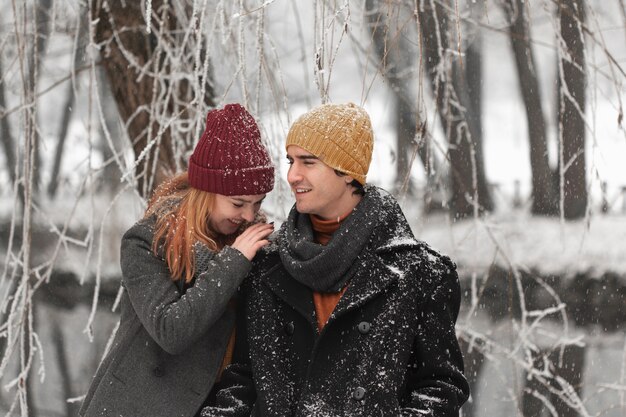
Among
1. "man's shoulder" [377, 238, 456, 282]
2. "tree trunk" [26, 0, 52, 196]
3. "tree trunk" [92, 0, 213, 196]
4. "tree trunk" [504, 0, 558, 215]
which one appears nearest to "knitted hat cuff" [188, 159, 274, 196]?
"man's shoulder" [377, 238, 456, 282]

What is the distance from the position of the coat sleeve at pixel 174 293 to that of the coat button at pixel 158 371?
0.41ft

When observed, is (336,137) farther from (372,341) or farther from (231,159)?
(372,341)

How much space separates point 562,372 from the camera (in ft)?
16.0

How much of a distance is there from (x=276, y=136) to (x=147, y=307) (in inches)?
48.6

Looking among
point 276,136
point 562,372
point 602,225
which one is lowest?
point 562,372

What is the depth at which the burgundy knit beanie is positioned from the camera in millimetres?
2033

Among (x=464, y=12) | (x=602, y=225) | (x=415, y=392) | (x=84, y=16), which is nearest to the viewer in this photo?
(x=415, y=392)

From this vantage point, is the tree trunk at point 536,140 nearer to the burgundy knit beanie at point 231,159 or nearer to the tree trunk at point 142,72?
the tree trunk at point 142,72

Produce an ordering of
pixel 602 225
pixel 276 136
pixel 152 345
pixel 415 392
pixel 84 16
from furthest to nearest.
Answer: pixel 602 225
pixel 84 16
pixel 276 136
pixel 152 345
pixel 415 392

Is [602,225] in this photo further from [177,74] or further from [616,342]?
[177,74]

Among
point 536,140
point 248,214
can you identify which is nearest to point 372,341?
point 248,214

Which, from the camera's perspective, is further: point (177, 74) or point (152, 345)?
point (177, 74)

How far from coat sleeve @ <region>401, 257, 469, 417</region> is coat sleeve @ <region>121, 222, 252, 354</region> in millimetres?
421

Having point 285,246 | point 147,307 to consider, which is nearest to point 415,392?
point 285,246
